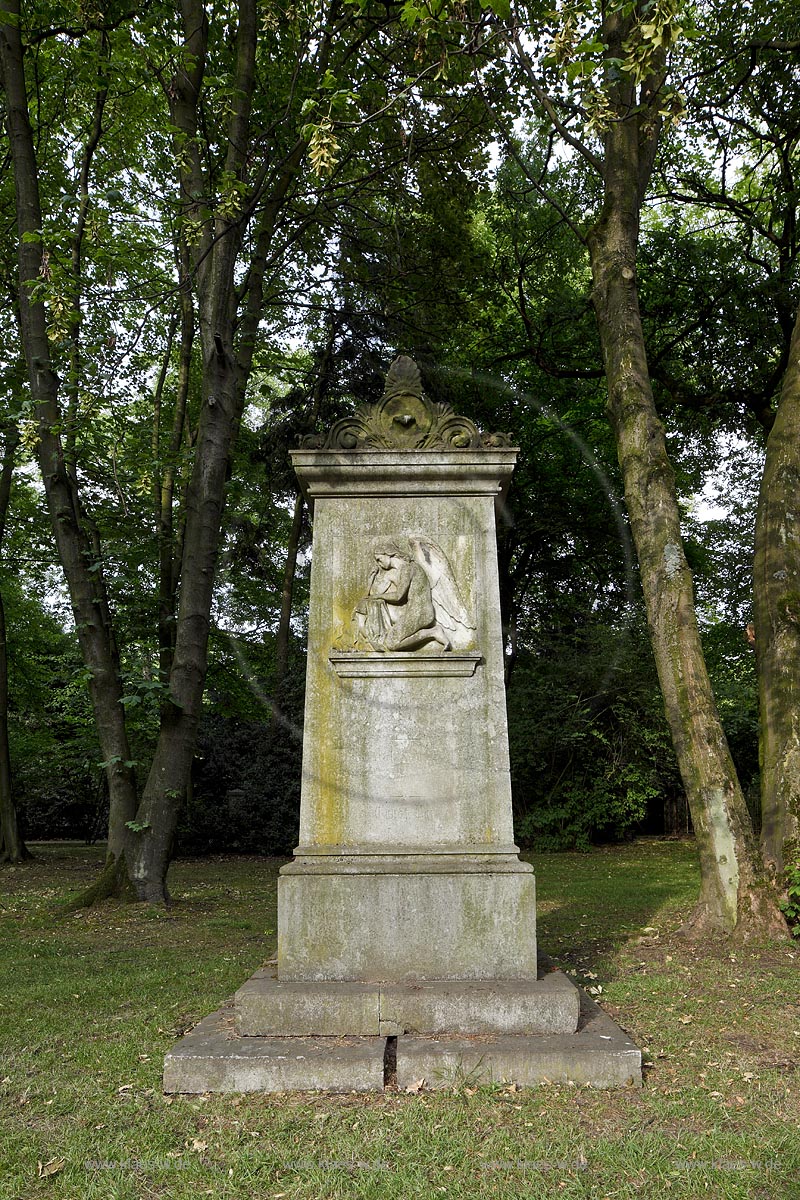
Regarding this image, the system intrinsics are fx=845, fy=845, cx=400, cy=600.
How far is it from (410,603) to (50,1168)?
125 inches

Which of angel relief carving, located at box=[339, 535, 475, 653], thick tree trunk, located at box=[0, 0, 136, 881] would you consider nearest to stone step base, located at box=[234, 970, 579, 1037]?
angel relief carving, located at box=[339, 535, 475, 653]

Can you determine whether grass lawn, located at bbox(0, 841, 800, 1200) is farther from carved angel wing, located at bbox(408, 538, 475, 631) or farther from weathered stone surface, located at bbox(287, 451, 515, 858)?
carved angel wing, located at bbox(408, 538, 475, 631)

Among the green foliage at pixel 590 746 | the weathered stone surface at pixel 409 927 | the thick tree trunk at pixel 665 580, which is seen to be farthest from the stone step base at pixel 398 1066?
the green foliage at pixel 590 746

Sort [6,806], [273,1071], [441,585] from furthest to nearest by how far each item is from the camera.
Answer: [6,806] → [441,585] → [273,1071]

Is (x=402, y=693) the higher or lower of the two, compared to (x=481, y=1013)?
higher

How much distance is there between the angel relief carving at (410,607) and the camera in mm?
5070

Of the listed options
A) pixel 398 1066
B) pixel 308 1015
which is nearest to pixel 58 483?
pixel 308 1015

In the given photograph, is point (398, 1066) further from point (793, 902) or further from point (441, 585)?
point (793, 902)

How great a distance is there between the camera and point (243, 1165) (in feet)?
10.5

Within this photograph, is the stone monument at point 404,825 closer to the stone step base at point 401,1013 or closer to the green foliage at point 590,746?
the stone step base at point 401,1013

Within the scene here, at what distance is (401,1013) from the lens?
4359 millimetres

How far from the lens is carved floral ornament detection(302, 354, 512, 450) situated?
532cm

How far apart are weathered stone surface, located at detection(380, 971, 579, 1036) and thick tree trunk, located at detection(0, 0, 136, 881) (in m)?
6.57

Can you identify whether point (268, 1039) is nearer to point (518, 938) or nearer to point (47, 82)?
point (518, 938)
